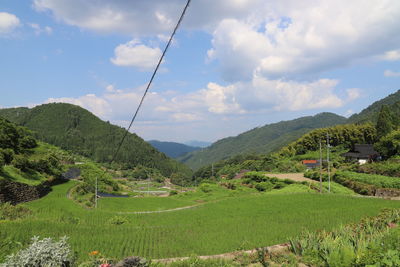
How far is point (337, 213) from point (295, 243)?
10224 millimetres

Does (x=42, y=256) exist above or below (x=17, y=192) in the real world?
above

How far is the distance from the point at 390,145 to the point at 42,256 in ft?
194

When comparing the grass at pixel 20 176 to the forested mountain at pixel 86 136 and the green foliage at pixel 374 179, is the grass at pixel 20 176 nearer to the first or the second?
the green foliage at pixel 374 179

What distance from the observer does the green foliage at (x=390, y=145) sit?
49031 millimetres

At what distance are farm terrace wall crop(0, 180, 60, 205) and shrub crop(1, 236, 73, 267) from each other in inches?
888

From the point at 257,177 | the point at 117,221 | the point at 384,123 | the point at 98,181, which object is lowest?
the point at 257,177

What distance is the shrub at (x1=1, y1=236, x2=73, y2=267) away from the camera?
290 inches

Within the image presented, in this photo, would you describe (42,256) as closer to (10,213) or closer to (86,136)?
(10,213)

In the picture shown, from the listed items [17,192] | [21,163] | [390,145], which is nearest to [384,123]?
[390,145]

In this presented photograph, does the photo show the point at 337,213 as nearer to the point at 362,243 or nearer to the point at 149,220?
the point at 362,243

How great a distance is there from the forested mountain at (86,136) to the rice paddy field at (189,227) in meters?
122

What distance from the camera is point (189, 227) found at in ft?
62.0

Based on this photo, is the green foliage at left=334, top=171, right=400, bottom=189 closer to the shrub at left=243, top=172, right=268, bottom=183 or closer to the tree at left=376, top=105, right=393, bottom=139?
the shrub at left=243, top=172, right=268, bottom=183

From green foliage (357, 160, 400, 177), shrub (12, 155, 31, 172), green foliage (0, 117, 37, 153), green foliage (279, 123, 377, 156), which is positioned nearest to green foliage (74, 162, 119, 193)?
shrub (12, 155, 31, 172)
